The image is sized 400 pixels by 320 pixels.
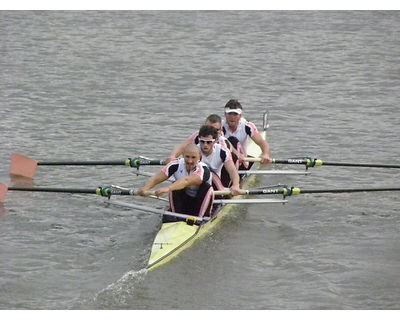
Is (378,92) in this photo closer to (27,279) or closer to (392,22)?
(392,22)

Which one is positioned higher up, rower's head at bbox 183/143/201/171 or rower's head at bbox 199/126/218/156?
rower's head at bbox 199/126/218/156

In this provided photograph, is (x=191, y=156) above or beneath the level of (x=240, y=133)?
beneath

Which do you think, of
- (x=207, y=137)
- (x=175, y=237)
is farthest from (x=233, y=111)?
(x=175, y=237)

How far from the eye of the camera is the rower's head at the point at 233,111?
49.5 feet

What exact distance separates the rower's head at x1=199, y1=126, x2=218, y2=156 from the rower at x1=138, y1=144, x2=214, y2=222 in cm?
39

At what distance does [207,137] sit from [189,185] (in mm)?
953

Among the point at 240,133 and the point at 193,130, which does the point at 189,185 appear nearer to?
the point at 240,133

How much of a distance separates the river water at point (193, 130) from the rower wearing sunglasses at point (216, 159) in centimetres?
78

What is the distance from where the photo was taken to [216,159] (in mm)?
13633

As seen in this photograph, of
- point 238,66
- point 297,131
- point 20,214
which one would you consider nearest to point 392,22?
point 238,66

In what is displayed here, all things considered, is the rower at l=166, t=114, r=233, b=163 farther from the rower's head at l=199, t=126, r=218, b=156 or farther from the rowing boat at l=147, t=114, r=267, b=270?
the rowing boat at l=147, t=114, r=267, b=270

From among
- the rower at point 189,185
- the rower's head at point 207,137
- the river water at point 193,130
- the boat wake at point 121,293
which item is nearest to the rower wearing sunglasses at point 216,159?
the rower's head at point 207,137

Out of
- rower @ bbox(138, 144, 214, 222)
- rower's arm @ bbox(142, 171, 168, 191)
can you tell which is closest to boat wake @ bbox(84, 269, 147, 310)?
rower @ bbox(138, 144, 214, 222)

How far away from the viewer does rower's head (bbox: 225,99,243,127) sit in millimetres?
15078
